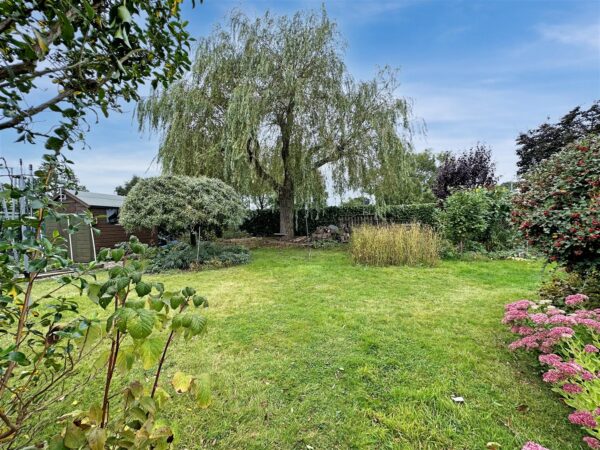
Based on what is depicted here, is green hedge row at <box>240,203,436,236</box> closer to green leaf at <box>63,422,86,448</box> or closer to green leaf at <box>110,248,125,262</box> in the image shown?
green leaf at <box>110,248,125,262</box>

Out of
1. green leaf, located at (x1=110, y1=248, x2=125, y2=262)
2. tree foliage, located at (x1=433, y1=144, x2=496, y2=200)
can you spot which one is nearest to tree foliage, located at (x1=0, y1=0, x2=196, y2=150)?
green leaf, located at (x1=110, y1=248, x2=125, y2=262)

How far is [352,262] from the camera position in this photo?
20.6 ft

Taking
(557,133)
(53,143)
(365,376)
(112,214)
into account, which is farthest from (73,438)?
(557,133)

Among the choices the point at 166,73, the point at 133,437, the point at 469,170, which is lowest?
the point at 133,437

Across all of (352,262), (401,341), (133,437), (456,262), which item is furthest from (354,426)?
(456,262)

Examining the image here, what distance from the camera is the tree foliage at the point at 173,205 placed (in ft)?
20.3

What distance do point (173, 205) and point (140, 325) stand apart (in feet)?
20.3

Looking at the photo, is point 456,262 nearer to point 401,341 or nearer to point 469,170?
point 401,341

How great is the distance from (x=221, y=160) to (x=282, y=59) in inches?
132

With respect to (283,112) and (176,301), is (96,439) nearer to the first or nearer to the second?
(176,301)

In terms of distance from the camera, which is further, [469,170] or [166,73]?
[469,170]

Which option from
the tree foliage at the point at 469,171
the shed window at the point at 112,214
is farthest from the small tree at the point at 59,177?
the tree foliage at the point at 469,171

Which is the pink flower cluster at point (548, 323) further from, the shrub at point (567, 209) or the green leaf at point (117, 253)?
the green leaf at point (117, 253)

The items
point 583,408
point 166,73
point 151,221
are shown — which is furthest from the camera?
point 151,221
